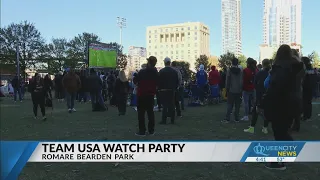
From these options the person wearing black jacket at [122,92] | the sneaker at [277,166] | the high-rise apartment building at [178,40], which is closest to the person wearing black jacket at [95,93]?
the person wearing black jacket at [122,92]

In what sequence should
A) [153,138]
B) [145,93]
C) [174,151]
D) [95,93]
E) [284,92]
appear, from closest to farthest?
[174,151]
[284,92]
[153,138]
[145,93]
[95,93]

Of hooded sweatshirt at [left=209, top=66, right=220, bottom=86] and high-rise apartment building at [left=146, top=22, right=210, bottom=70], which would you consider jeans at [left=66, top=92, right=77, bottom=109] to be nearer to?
hooded sweatshirt at [left=209, top=66, right=220, bottom=86]

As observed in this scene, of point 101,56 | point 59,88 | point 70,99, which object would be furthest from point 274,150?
point 101,56

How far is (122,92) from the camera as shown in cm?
1160

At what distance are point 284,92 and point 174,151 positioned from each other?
6.63ft

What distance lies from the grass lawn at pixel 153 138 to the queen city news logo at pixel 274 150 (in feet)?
4.67

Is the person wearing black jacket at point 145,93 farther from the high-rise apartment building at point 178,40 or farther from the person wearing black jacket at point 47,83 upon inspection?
the high-rise apartment building at point 178,40

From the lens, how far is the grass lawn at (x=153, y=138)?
14.3 feet

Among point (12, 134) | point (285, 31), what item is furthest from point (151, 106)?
point (285, 31)

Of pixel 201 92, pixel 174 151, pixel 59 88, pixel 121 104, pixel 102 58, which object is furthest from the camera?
pixel 102 58

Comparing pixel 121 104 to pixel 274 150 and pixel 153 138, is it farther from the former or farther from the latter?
pixel 274 150

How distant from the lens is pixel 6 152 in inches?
108

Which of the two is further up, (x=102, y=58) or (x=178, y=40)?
(x=178, y=40)

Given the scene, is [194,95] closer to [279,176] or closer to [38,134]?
[38,134]
